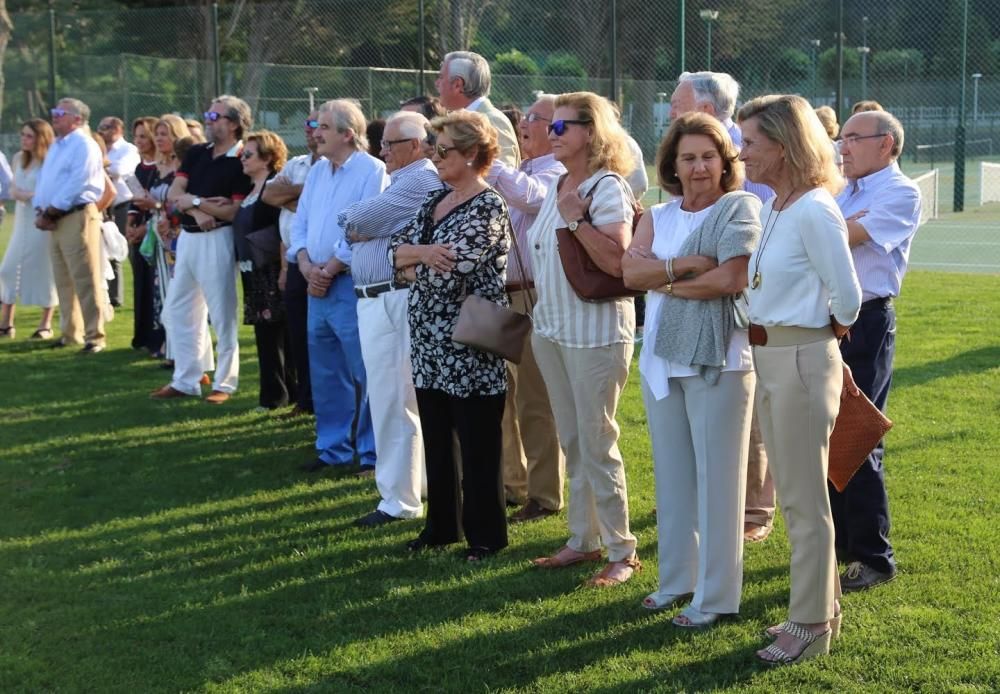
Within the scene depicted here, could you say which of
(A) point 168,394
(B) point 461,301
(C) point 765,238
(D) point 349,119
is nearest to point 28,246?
(A) point 168,394

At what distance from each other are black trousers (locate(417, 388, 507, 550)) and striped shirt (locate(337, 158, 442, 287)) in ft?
2.67

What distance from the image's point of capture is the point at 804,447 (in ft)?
14.3

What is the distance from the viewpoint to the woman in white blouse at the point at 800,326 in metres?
4.21

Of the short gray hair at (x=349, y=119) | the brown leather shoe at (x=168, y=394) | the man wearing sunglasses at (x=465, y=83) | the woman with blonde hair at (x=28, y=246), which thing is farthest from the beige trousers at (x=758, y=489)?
the woman with blonde hair at (x=28, y=246)

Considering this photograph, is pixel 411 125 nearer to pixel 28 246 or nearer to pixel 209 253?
pixel 209 253

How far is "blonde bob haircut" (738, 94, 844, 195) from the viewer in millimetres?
4242

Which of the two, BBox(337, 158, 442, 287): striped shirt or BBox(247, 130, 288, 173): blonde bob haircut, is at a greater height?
BBox(247, 130, 288, 173): blonde bob haircut

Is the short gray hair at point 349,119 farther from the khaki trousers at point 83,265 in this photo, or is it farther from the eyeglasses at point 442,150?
the khaki trousers at point 83,265

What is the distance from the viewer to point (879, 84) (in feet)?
51.7

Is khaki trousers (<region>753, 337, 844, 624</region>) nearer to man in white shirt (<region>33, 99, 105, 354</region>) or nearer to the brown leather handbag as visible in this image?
the brown leather handbag

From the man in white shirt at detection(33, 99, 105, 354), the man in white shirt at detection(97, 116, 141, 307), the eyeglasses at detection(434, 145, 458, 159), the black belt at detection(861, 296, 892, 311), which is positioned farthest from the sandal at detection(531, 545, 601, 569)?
the man in white shirt at detection(97, 116, 141, 307)

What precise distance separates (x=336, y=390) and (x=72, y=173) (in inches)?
208

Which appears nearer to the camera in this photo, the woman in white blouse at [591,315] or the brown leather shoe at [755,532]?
the woman in white blouse at [591,315]

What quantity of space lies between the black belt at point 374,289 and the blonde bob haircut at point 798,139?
8.28 ft
